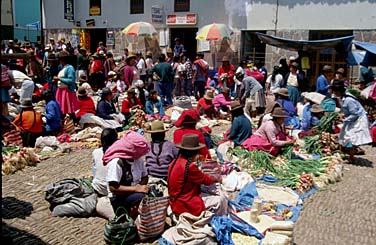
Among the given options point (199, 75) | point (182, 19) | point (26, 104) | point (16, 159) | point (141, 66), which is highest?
point (182, 19)

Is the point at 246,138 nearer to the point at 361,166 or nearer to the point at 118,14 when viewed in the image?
the point at 361,166

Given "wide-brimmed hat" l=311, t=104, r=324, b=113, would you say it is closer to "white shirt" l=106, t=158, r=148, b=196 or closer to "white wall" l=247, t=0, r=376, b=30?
"white shirt" l=106, t=158, r=148, b=196

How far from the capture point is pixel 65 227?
5.46m

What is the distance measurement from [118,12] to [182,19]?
12.2 feet

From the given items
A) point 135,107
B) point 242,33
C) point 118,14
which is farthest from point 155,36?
point 135,107

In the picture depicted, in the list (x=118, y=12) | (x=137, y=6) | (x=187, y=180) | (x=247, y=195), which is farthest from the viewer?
(x=118, y=12)

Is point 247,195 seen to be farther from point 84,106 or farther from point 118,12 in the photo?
point 118,12

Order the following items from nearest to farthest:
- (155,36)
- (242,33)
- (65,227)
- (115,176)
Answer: (115,176) < (65,227) < (242,33) < (155,36)

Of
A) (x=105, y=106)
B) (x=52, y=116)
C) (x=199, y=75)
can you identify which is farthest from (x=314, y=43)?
(x=52, y=116)

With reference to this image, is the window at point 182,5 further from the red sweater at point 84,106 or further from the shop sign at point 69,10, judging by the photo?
the red sweater at point 84,106

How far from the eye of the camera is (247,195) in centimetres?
652

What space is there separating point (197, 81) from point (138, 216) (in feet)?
32.7

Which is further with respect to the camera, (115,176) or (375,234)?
(375,234)

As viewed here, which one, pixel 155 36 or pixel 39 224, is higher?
pixel 155 36
